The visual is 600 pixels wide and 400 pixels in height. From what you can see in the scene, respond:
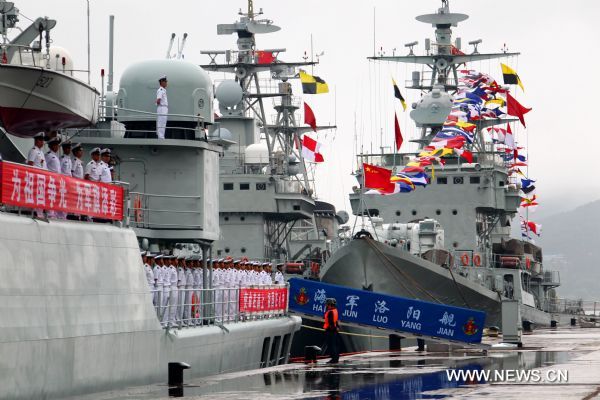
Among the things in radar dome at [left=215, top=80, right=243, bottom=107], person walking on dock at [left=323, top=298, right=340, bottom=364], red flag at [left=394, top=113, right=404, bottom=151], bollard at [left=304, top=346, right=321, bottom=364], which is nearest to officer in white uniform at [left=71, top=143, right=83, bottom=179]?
person walking on dock at [left=323, top=298, right=340, bottom=364]

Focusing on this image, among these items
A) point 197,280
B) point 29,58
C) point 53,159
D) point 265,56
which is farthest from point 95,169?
point 265,56

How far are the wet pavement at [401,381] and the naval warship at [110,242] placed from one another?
955mm

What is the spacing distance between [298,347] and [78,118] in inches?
871

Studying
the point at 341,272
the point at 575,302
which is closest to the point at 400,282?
the point at 341,272

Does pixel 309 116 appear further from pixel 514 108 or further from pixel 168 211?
pixel 168 211

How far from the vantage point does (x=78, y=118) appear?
1909 cm

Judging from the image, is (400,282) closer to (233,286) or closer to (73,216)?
(233,286)

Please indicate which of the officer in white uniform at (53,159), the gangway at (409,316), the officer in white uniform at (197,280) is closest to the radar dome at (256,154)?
the gangway at (409,316)

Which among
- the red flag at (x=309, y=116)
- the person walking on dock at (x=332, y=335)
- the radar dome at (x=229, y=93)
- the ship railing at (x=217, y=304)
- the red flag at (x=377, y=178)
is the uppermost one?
the radar dome at (x=229, y=93)

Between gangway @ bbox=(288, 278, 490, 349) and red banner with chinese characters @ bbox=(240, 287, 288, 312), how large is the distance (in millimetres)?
1102

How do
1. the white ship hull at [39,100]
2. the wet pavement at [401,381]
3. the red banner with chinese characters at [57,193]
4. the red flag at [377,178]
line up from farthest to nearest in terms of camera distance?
the red flag at [377,178] < the white ship hull at [39,100] < the wet pavement at [401,381] < the red banner with chinese characters at [57,193]

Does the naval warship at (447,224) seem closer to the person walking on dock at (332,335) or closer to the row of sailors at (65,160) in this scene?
the person walking on dock at (332,335)

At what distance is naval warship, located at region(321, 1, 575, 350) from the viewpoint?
41.6m

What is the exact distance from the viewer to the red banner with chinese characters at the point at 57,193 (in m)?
16.3
